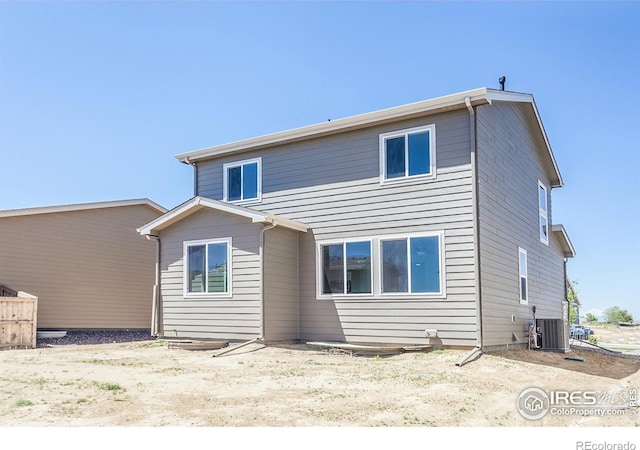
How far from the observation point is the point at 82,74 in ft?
47.0

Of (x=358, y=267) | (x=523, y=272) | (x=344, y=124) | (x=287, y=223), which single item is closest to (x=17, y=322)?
(x=287, y=223)

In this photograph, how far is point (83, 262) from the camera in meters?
18.4

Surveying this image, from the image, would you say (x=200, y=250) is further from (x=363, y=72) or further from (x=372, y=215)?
(x=363, y=72)

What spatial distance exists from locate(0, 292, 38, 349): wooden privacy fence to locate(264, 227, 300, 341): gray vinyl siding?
247 inches

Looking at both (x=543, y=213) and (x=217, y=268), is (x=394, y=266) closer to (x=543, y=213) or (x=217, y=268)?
(x=217, y=268)

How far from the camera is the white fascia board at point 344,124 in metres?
11.4

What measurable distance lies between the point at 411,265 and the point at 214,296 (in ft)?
15.3

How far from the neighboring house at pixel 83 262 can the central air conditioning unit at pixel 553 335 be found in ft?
43.3

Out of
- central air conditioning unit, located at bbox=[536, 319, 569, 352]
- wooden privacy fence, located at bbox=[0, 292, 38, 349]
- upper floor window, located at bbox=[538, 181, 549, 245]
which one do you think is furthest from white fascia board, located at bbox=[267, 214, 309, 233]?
upper floor window, located at bbox=[538, 181, 549, 245]

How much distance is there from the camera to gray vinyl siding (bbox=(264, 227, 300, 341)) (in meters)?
12.6

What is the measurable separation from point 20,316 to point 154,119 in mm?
6643

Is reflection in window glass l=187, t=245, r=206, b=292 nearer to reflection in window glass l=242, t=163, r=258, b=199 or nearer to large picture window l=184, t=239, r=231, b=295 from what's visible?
large picture window l=184, t=239, r=231, b=295
